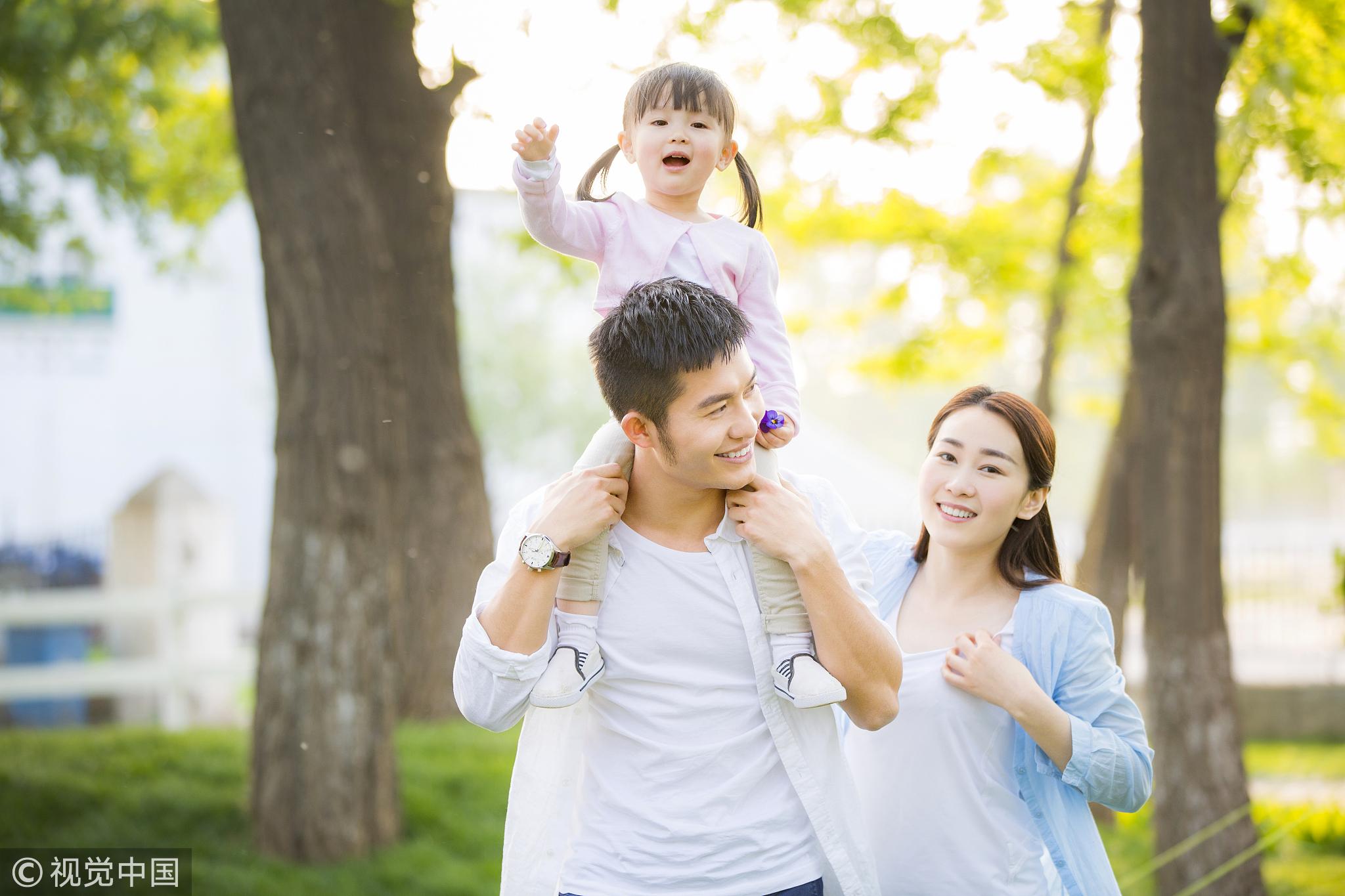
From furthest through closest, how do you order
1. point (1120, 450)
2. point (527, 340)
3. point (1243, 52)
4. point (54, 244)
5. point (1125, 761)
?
point (527, 340) < point (54, 244) < point (1120, 450) < point (1243, 52) < point (1125, 761)

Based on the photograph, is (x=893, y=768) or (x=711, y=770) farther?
(x=893, y=768)

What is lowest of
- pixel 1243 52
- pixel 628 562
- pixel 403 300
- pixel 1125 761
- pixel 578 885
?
pixel 578 885

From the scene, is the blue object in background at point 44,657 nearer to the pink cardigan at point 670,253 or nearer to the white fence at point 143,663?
the white fence at point 143,663

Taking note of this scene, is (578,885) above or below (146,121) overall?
below

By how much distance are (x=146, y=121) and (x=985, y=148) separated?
8.27 meters

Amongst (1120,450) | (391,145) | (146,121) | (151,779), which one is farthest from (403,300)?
(146,121)

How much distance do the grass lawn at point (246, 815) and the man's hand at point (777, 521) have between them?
11.1ft

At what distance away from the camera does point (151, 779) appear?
5879 mm

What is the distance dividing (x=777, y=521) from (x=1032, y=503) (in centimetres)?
74

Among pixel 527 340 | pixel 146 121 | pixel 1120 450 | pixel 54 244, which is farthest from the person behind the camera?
pixel 527 340

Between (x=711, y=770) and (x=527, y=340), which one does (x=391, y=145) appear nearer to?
(x=711, y=770)

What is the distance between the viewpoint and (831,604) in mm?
1995

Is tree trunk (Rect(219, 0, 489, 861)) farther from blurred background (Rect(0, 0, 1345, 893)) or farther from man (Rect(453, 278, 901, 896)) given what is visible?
man (Rect(453, 278, 901, 896))

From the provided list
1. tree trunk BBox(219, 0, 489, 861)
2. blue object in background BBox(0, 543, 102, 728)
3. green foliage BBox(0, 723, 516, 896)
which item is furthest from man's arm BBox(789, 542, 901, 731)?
blue object in background BBox(0, 543, 102, 728)
